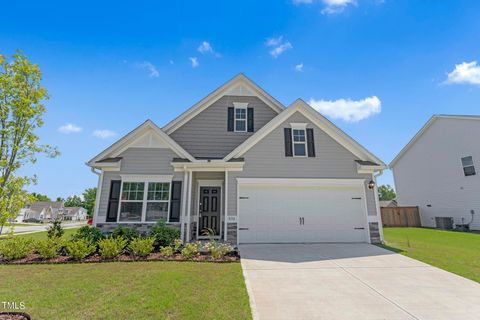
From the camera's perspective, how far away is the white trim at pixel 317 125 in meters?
9.48

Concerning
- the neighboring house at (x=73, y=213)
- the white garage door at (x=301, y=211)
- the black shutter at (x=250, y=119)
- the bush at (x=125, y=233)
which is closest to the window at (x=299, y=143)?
the white garage door at (x=301, y=211)

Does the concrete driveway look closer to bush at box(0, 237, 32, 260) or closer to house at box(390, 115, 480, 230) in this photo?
bush at box(0, 237, 32, 260)

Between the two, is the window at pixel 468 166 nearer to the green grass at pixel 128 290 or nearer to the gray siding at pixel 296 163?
the gray siding at pixel 296 163

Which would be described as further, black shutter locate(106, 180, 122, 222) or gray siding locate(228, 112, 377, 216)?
gray siding locate(228, 112, 377, 216)

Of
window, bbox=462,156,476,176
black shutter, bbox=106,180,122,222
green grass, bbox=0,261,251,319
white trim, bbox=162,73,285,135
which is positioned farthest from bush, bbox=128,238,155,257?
window, bbox=462,156,476,176

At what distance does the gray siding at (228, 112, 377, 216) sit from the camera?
9.28 meters

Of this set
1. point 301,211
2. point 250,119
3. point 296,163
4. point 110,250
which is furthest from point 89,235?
point 250,119

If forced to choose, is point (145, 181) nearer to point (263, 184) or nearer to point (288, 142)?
point (263, 184)

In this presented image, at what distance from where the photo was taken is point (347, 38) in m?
10.7

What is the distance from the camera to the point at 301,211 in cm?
917

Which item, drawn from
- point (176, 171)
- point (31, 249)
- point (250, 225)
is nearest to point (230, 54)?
point (176, 171)

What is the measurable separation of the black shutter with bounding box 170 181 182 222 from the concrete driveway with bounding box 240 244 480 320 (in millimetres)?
3307

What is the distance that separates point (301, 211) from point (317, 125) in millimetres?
3900

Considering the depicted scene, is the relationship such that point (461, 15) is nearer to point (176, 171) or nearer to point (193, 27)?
point (193, 27)
